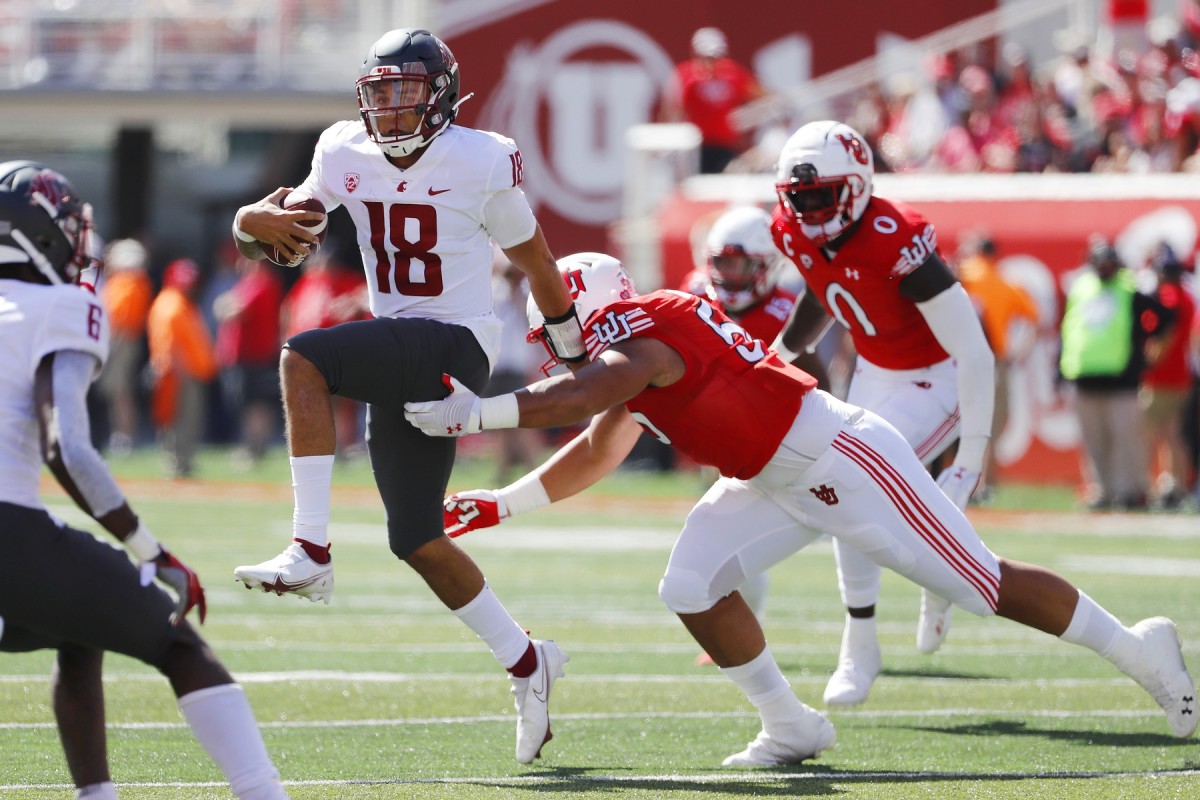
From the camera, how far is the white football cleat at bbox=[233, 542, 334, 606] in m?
4.81

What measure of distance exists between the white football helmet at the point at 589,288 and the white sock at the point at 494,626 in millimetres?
724

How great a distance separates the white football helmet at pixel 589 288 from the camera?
210 inches

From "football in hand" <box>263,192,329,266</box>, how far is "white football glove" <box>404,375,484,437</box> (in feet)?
2.20

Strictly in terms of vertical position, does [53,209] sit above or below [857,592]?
above

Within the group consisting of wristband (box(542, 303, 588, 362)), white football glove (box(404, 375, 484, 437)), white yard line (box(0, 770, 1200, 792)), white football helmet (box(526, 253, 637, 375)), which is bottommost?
white yard line (box(0, 770, 1200, 792))

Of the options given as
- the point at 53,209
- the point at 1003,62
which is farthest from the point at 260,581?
the point at 1003,62

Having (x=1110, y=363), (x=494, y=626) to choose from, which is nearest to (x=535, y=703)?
(x=494, y=626)

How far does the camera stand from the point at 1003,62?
719 inches

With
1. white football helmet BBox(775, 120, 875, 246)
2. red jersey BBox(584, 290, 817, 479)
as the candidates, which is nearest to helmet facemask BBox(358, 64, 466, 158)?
red jersey BBox(584, 290, 817, 479)

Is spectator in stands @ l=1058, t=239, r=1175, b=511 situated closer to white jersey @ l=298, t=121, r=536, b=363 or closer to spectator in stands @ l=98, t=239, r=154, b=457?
spectator in stands @ l=98, t=239, r=154, b=457

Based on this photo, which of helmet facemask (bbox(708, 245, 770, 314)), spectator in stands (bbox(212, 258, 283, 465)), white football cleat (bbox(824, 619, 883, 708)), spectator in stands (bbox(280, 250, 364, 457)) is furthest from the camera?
spectator in stands (bbox(212, 258, 283, 465))

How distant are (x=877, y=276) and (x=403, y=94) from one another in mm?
1885

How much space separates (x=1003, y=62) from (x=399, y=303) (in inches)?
549

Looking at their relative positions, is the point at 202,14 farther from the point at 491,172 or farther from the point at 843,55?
the point at 491,172
